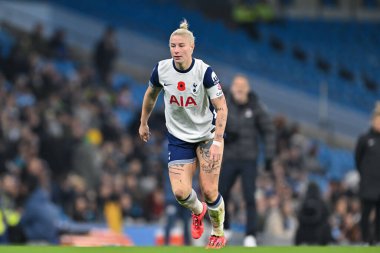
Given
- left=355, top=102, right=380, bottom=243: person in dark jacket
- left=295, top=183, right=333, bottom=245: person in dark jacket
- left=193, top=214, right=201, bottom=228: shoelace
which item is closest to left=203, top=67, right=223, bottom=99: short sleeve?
left=193, top=214, right=201, bottom=228: shoelace

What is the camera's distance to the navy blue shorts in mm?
10188

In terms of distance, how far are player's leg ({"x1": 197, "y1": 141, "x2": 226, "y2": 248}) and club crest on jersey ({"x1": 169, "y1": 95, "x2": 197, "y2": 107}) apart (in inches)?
18.8

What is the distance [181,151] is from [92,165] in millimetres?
9924

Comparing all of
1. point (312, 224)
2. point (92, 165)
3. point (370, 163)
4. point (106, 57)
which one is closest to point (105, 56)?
point (106, 57)

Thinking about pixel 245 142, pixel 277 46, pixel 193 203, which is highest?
pixel 277 46

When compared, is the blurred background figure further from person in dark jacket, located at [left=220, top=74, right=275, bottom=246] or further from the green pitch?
the green pitch

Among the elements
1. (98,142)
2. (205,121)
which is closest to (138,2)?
(98,142)

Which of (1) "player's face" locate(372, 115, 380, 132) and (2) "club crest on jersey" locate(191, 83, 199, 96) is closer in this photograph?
(2) "club crest on jersey" locate(191, 83, 199, 96)

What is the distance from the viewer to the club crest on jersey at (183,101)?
9883mm

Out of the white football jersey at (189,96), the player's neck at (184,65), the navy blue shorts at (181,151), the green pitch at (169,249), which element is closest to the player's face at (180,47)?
the player's neck at (184,65)

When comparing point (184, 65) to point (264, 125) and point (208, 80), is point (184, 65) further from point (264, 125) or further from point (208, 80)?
point (264, 125)

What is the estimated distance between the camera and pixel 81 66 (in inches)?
1012

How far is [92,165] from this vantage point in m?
20.0

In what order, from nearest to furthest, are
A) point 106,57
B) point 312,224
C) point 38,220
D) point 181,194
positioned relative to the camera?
1. point 181,194
2. point 312,224
3. point 38,220
4. point 106,57
